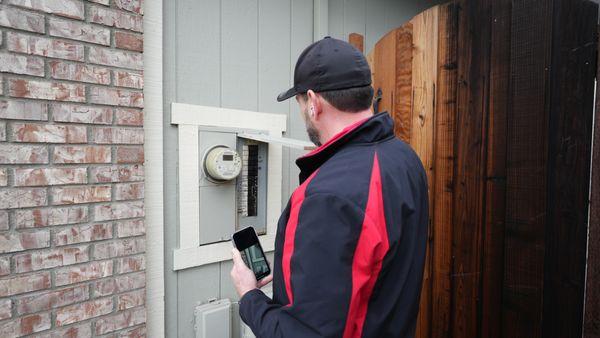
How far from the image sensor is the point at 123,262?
1621 millimetres

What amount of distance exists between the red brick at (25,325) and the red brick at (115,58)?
3.54 feet

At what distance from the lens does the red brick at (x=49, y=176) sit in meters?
1.37

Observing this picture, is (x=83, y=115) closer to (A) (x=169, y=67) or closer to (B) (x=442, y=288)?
(A) (x=169, y=67)

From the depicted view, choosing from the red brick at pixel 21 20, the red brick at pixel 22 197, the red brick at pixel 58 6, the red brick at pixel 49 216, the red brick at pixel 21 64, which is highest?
the red brick at pixel 58 6

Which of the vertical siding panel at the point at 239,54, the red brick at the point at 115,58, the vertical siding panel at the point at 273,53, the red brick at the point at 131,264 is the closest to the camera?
the red brick at the point at 115,58

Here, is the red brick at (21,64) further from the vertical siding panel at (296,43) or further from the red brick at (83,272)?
the vertical siding panel at (296,43)

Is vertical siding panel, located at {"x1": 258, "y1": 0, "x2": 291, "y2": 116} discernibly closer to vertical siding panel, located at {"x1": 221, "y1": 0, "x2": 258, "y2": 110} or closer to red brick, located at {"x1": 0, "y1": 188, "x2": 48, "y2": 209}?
vertical siding panel, located at {"x1": 221, "y1": 0, "x2": 258, "y2": 110}

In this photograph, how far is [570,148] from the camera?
3.62 ft

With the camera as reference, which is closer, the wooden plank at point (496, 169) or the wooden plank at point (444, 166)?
the wooden plank at point (496, 169)

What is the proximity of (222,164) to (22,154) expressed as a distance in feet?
2.80

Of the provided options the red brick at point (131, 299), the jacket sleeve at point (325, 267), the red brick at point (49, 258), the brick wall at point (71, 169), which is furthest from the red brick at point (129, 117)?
the jacket sleeve at point (325, 267)

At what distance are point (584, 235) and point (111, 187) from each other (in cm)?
180

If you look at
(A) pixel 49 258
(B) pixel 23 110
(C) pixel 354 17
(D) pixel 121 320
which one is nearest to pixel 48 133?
(B) pixel 23 110

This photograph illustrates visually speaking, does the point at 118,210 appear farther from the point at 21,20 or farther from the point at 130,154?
the point at 21,20
